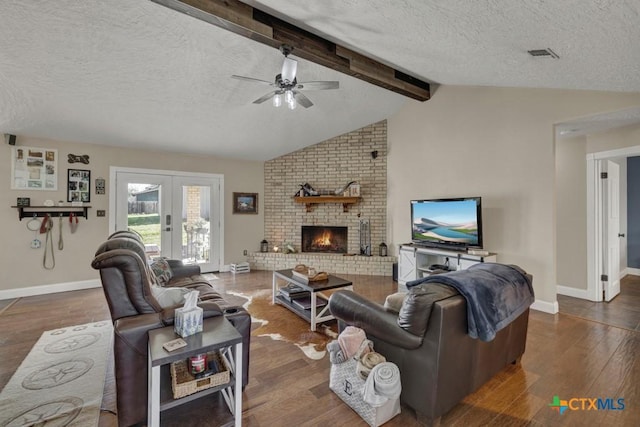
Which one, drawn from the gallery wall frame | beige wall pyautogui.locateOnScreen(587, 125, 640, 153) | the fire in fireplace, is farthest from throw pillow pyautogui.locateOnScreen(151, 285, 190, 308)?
beige wall pyautogui.locateOnScreen(587, 125, 640, 153)

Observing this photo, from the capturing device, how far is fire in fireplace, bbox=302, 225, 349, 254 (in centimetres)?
621

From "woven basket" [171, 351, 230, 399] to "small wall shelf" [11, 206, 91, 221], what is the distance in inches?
166

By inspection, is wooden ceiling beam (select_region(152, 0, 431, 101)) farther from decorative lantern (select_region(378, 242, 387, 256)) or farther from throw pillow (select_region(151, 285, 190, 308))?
decorative lantern (select_region(378, 242, 387, 256))

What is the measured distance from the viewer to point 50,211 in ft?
14.3

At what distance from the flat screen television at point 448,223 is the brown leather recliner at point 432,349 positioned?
231cm

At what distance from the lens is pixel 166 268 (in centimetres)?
336

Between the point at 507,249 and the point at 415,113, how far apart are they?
8.96ft

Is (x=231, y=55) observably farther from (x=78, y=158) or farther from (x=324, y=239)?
(x=324, y=239)

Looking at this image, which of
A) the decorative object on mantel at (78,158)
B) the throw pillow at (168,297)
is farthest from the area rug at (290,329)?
the decorative object on mantel at (78,158)

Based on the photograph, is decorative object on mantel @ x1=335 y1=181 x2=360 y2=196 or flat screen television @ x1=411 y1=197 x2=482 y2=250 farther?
decorative object on mantel @ x1=335 y1=181 x2=360 y2=196

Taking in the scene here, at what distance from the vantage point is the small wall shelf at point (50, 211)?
4.20 meters

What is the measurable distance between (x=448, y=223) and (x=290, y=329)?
278 centimetres

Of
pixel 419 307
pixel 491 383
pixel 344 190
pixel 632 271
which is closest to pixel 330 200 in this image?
pixel 344 190

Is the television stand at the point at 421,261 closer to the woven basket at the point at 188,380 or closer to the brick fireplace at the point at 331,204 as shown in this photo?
the brick fireplace at the point at 331,204
